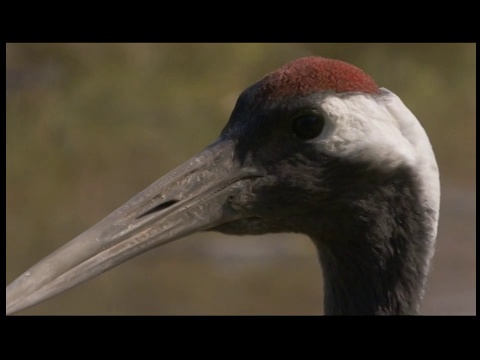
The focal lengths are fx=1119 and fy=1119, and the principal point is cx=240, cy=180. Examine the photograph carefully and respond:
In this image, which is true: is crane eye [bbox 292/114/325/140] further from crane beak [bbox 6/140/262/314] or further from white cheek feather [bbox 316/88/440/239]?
crane beak [bbox 6/140/262/314]

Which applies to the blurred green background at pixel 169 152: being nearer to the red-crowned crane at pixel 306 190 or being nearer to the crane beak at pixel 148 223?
the red-crowned crane at pixel 306 190

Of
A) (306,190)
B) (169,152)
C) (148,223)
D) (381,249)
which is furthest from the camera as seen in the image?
(169,152)

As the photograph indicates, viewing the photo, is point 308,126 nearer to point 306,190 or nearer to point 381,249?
point 306,190

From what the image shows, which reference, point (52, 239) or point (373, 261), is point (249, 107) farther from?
point (52, 239)

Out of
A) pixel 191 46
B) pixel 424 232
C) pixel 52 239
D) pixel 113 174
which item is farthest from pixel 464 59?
pixel 424 232

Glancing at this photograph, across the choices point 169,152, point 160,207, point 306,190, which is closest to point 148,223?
point 160,207

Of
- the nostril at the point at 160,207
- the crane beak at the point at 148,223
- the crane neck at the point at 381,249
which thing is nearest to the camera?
the crane beak at the point at 148,223

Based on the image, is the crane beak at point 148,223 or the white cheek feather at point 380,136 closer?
the crane beak at point 148,223

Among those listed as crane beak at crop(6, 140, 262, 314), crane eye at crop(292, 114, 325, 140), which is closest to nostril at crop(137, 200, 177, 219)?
crane beak at crop(6, 140, 262, 314)

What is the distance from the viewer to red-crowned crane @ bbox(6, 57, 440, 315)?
13.9 feet

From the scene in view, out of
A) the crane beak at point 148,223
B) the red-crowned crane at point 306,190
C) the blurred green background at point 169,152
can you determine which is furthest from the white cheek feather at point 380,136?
the blurred green background at point 169,152

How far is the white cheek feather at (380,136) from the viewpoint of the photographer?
4312mm

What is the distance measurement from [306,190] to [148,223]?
631 mm

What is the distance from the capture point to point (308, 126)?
4.30m
